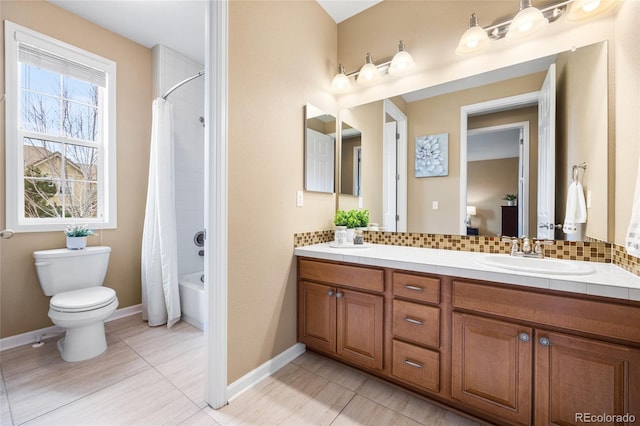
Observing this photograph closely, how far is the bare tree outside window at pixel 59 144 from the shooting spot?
2.21 m

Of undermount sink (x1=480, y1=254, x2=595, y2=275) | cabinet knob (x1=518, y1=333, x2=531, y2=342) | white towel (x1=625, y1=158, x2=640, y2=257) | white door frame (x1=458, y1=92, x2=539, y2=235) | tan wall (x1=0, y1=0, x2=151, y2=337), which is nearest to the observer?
white towel (x1=625, y1=158, x2=640, y2=257)

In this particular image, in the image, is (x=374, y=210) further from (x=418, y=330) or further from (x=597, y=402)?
(x=597, y=402)

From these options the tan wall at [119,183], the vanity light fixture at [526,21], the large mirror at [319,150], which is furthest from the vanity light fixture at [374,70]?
the tan wall at [119,183]

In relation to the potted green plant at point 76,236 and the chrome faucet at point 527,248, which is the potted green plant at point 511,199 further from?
the potted green plant at point 76,236

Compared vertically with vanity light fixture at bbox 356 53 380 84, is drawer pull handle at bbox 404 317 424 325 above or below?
below

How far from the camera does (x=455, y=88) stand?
6.10 ft

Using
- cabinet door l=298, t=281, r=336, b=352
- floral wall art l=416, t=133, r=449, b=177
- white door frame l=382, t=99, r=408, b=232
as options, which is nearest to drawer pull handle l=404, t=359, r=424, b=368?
cabinet door l=298, t=281, r=336, b=352

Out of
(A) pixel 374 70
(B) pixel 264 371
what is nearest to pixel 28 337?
(B) pixel 264 371

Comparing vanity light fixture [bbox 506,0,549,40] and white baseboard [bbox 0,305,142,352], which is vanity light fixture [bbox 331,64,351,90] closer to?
vanity light fixture [bbox 506,0,549,40]

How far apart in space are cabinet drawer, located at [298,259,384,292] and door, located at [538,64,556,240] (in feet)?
3.35

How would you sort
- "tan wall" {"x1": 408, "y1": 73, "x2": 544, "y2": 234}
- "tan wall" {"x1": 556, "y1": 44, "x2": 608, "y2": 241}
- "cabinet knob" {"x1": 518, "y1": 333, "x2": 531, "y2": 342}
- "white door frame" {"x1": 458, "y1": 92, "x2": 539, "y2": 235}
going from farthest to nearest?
1. "tan wall" {"x1": 408, "y1": 73, "x2": 544, "y2": 234}
2. "white door frame" {"x1": 458, "y1": 92, "x2": 539, "y2": 235}
3. "tan wall" {"x1": 556, "y1": 44, "x2": 608, "y2": 241}
4. "cabinet knob" {"x1": 518, "y1": 333, "x2": 531, "y2": 342}

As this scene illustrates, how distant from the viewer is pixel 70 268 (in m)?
2.15

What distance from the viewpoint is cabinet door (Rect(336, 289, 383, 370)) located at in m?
1.59

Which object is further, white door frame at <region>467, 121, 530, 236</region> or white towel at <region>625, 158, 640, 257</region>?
white door frame at <region>467, 121, 530, 236</region>
